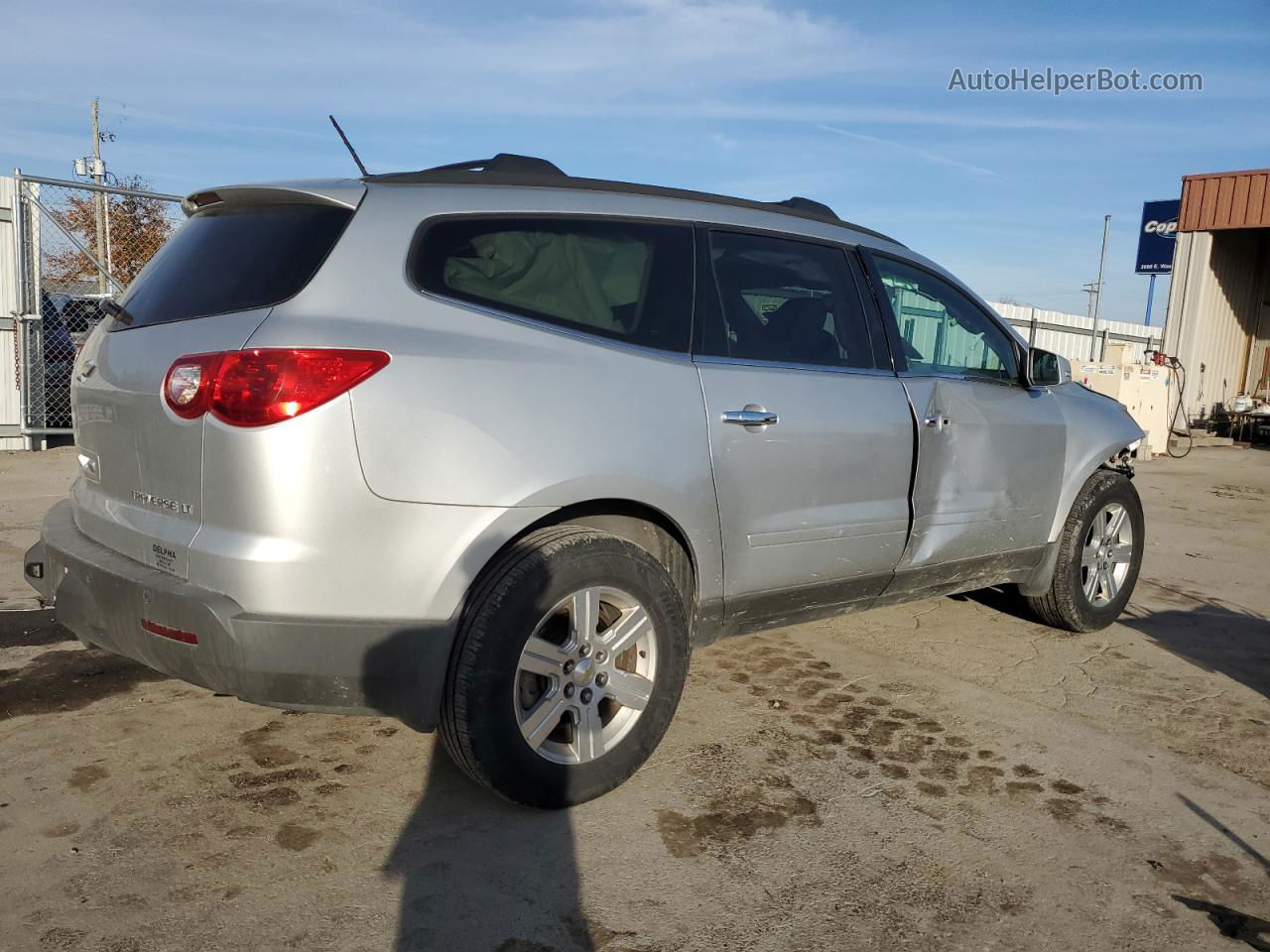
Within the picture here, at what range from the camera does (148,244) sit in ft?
53.1

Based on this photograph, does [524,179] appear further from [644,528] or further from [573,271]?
[644,528]

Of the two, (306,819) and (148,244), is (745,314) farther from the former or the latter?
(148,244)

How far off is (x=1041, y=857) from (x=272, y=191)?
2.85m

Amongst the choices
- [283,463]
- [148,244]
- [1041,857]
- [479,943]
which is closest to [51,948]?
[479,943]

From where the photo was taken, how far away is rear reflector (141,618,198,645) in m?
2.56

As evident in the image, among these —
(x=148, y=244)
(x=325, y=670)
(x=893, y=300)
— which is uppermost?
(x=148, y=244)

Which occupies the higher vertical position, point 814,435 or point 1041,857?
point 814,435

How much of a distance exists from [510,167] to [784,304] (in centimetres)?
→ 109

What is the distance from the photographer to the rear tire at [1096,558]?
4.74m

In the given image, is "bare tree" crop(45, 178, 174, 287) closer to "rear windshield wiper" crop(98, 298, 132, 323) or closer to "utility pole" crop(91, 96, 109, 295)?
"utility pole" crop(91, 96, 109, 295)

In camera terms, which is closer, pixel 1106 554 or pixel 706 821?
pixel 706 821

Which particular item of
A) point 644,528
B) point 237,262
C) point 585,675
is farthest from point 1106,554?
point 237,262

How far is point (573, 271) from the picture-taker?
3.07 metres

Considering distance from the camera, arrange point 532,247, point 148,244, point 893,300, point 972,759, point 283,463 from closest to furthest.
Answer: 1. point 283,463
2. point 532,247
3. point 972,759
4. point 893,300
5. point 148,244
